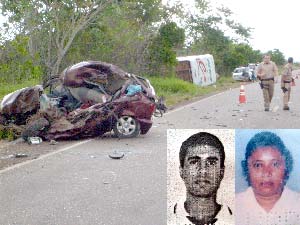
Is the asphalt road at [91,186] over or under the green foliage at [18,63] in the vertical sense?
under

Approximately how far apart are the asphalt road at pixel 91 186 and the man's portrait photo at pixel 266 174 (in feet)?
10.6

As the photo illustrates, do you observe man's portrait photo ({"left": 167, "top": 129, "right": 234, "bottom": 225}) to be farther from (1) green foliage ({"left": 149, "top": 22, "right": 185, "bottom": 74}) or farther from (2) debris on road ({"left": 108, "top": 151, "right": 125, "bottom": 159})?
(1) green foliage ({"left": 149, "top": 22, "right": 185, "bottom": 74})

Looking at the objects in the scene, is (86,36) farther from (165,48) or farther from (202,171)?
(202,171)

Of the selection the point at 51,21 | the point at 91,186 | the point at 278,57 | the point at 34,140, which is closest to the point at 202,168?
the point at 91,186

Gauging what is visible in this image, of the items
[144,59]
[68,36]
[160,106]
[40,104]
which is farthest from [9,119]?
[144,59]

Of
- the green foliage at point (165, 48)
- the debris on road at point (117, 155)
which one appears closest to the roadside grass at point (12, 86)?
the debris on road at point (117, 155)

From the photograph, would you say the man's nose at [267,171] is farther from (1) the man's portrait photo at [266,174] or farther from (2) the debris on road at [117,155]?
(2) the debris on road at [117,155]

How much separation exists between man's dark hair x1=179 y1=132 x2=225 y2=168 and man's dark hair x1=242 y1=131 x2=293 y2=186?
0.41ft

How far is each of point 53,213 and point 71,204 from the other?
46 cm

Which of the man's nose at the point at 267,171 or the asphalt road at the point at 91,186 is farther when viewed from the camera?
the asphalt road at the point at 91,186

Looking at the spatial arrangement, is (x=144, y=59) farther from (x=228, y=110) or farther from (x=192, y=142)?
(x=192, y=142)

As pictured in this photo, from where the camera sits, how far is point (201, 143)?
3.10 metres

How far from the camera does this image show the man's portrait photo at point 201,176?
3062mm

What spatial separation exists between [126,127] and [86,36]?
13295mm
